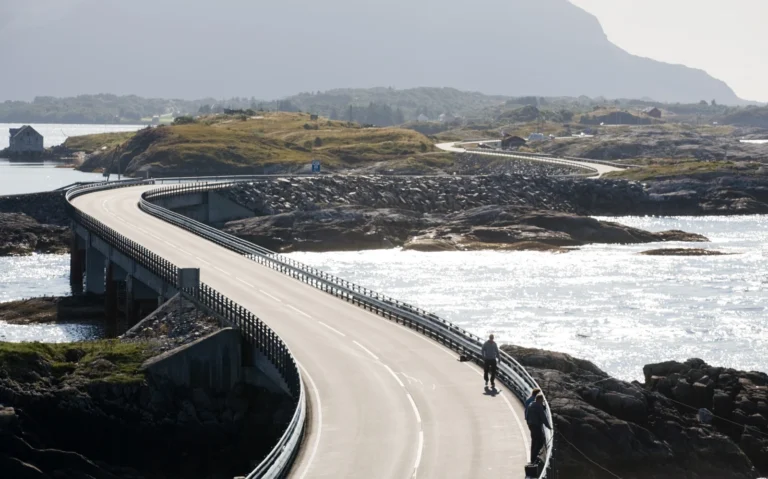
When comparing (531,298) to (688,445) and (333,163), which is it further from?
(333,163)

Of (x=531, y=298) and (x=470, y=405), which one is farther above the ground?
(x=470, y=405)

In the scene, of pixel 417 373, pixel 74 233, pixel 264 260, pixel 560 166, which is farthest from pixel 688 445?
pixel 560 166

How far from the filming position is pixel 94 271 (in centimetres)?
9244

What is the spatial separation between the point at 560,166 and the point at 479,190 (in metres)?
42.8

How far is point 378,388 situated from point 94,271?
184 ft

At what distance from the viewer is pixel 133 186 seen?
135125 mm

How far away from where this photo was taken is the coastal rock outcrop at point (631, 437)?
4184 cm

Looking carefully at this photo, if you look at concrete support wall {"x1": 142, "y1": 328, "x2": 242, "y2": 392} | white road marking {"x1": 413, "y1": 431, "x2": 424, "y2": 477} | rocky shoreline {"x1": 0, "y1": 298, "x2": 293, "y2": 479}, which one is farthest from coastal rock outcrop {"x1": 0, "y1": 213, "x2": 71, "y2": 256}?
white road marking {"x1": 413, "y1": 431, "x2": 424, "y2": 477}

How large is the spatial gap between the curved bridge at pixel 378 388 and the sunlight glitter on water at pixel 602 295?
16390 millimetres

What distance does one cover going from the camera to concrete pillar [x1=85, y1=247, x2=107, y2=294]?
92.2 metres

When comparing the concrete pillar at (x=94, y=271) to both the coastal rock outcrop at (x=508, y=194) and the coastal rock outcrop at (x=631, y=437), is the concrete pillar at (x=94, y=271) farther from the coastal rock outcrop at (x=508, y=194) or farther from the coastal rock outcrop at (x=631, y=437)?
the coastal rock outcrop at (x=631, y=437)

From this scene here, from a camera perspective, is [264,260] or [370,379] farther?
[264,260]

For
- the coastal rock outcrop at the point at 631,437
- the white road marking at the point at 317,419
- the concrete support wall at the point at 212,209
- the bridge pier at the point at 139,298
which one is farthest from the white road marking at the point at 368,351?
the concrete support wall at the point at 212,209

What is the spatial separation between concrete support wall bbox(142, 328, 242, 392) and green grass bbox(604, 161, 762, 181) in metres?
125
